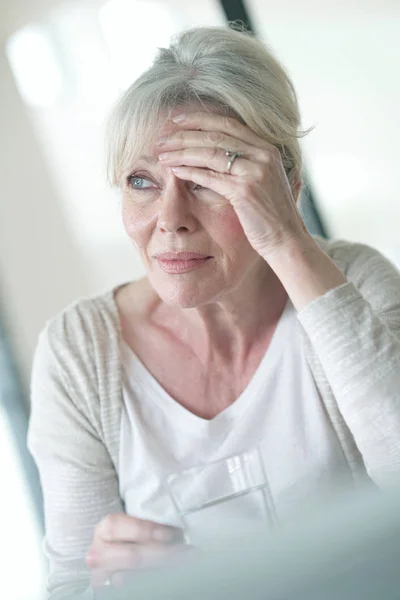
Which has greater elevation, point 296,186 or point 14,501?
point 296,186

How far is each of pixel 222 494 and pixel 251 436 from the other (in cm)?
11

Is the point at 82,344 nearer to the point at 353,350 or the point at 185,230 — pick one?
the point at 185,230

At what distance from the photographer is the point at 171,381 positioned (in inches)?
49.9

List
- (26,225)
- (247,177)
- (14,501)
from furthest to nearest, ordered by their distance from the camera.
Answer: (26,225) < (14,501) < (247,177)

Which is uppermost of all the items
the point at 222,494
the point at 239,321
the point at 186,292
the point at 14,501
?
the point at 186,292

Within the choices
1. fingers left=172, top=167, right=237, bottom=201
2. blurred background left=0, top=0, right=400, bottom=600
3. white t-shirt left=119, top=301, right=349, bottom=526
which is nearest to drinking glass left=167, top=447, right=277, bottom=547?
white t-shirt left=119, top=301, right=349, bottom=526

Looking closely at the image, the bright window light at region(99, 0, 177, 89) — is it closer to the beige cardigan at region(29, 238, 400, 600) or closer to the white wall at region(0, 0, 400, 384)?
the white wall at region(0, 0, 400, 384)

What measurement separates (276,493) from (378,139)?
245 cm

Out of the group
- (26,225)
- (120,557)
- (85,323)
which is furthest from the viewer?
(26,225)

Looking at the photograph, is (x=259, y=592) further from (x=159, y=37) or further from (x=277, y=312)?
(x=159, y=37)

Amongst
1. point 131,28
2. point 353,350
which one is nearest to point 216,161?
point 353,350

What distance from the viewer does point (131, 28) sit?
11.1ft

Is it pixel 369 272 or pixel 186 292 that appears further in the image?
pixel 369 272

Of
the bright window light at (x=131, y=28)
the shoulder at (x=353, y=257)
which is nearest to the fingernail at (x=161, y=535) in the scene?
the shoulder at (x=353, y=257)
